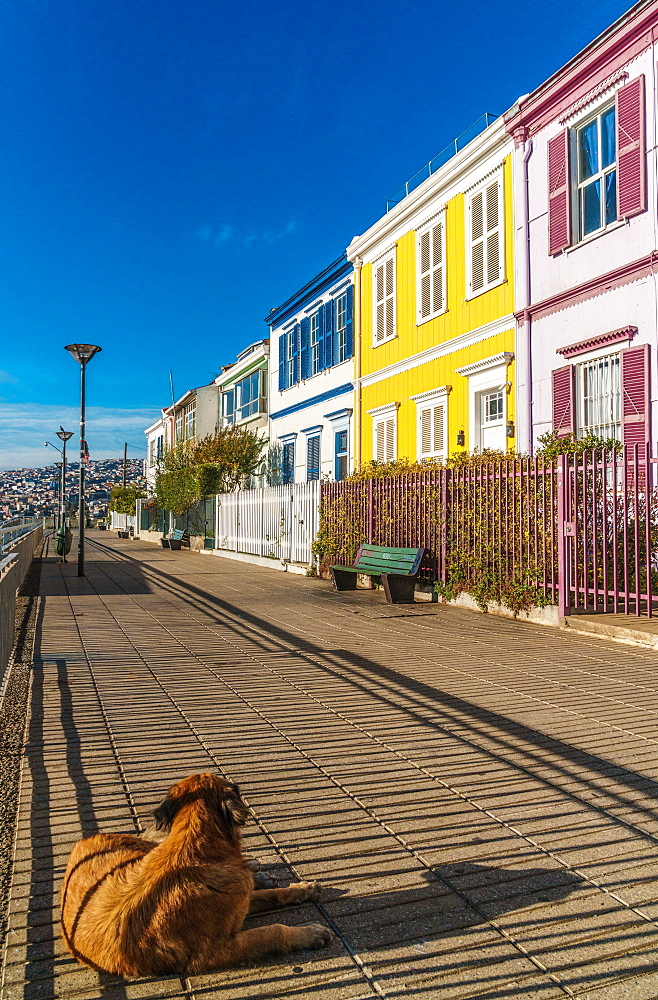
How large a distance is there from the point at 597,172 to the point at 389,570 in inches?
301

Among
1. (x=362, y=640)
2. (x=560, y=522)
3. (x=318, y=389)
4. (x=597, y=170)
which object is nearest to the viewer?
(x=362, y=640)

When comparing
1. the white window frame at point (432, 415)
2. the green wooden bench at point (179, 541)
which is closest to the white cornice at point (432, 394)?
the white window frame at point (432, 415)

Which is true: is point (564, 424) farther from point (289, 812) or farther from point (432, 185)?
point (289, 812)

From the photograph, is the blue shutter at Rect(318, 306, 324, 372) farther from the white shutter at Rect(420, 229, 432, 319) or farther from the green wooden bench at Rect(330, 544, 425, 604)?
the green wooden bench at Rect(330, 544, 425, 604)

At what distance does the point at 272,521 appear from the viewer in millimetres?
22344

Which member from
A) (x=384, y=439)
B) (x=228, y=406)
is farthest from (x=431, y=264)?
(x=228, y=406)

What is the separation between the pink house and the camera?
40.1ft

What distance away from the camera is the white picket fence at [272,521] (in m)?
19.4

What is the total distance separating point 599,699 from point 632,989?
3807 millimetres

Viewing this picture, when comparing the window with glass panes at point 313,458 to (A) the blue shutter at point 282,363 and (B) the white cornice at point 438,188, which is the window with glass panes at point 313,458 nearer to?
(A) the blue shutter at point 282,363

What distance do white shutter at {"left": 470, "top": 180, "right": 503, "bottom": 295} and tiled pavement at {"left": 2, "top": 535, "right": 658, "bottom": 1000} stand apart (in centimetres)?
973

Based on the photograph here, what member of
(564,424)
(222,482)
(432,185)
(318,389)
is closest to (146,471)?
(222,482)

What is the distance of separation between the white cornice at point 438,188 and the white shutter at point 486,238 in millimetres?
497

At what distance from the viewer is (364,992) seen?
2.39 metres
